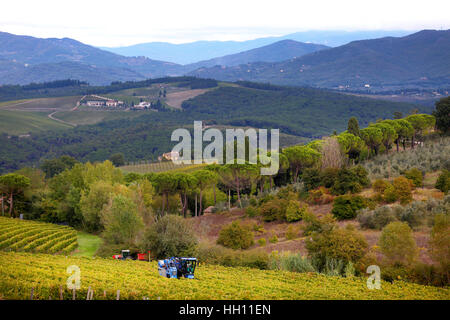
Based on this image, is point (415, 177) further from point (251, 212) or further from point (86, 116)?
point (86, 116)

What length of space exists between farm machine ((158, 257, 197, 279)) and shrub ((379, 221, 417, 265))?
31.1 ft

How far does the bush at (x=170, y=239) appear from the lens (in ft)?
81.8

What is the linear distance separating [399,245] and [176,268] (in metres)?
10.5

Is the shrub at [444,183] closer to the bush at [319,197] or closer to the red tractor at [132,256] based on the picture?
the bush at [319,197]

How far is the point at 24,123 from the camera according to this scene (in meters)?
163

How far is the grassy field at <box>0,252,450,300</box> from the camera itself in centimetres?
1422

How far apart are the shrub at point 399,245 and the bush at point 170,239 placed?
1046cm

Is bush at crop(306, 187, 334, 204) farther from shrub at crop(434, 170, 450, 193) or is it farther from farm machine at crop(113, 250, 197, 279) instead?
farm machine at crop(113, 250, 197, 279)

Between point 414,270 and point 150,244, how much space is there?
1439 cm

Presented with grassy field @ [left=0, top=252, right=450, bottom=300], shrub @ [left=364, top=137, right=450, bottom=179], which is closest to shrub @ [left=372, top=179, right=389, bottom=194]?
shrub @ [left=364, top=137, right=450, bottom=179]

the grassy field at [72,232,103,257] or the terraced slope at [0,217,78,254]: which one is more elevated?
the terraced slope at [0,217,78,254]

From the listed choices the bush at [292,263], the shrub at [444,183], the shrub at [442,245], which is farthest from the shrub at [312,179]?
the shrub at [442,245]
